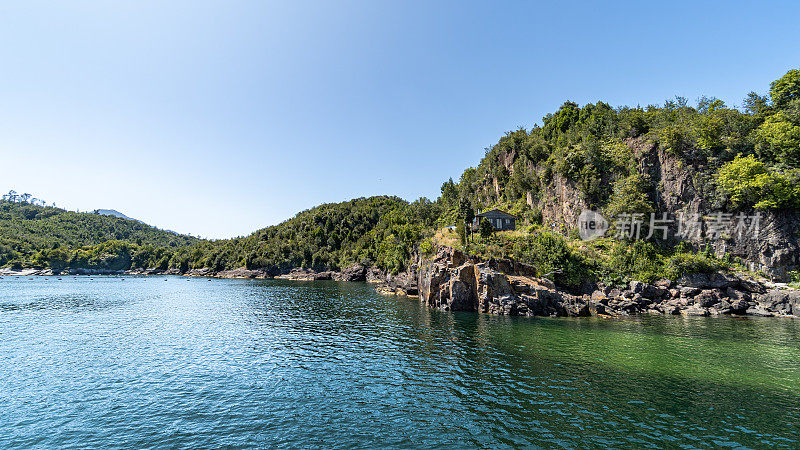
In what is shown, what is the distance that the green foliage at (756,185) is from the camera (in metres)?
53.3

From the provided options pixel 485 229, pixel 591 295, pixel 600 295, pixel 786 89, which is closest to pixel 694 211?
pixel 600 295

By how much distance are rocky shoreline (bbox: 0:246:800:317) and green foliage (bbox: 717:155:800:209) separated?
43.9 feet

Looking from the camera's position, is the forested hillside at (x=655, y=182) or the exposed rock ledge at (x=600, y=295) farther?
the forested hillside at (x=655, y=182)

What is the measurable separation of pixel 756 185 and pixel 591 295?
108ft

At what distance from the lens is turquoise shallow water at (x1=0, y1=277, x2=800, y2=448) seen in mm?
17609

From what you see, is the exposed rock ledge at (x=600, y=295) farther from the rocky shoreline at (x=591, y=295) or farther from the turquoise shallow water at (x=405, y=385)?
the turquoise shallow water at (x=405, y=385)

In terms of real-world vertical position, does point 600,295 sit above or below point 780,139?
below

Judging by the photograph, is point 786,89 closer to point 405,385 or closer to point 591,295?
point 591,295

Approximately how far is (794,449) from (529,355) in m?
16.9

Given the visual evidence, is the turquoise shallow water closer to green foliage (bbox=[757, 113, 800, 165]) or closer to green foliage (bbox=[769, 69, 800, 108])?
green foliage (bbox=[757, 113, 800, 165])

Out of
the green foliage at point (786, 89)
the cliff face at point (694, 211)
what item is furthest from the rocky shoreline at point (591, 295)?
the green foliage at point (786, 89)

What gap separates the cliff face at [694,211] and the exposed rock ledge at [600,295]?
5.60 m

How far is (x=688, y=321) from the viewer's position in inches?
1816

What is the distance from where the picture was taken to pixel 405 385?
2445 centimetres
